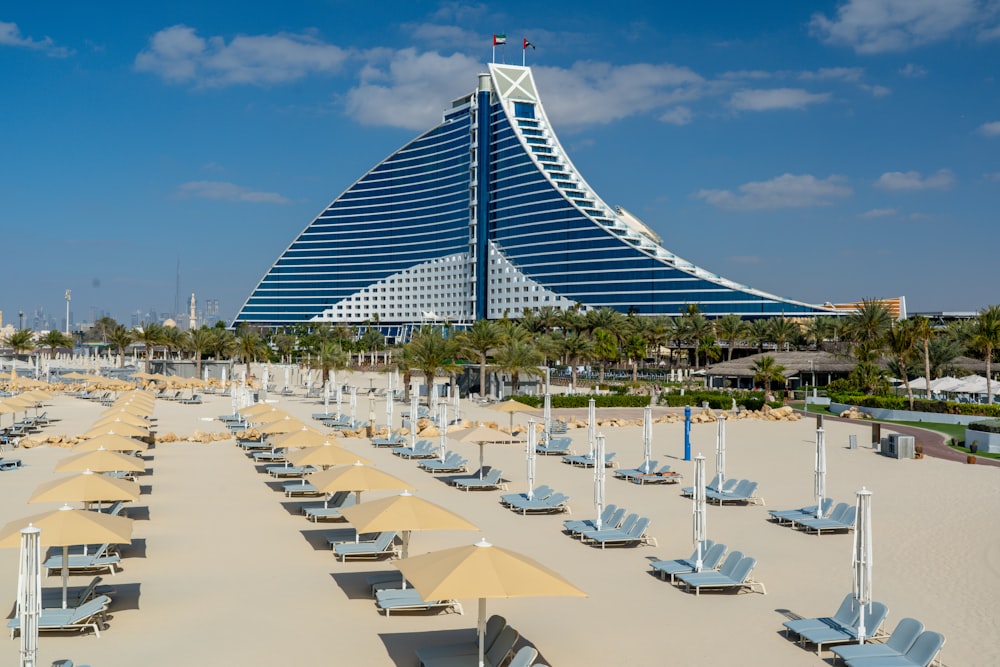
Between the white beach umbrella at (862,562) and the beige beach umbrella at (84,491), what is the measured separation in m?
10.2

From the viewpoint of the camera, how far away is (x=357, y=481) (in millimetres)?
14203

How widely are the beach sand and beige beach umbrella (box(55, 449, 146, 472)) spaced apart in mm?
1099

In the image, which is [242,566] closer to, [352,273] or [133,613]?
[133,613]

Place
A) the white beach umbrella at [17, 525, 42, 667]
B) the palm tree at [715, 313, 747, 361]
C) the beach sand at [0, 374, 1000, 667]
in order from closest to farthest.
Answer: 1. the white beach umbrella at [17, 525, 42, 667]
2. the beach sand at [0, 374, 1000, 667]
3. the palm tree at [715, 313, 747, 361]

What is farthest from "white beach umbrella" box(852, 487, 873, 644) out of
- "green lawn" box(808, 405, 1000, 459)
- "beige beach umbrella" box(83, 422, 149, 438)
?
"green lawn" box(808, 405, 1000, 459)

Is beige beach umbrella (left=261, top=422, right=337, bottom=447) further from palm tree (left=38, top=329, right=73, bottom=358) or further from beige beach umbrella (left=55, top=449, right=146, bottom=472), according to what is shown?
palm tree (left=38, top=329, right=73, bottom=358)

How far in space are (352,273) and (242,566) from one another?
434 feet

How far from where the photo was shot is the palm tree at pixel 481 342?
4969 centimetres

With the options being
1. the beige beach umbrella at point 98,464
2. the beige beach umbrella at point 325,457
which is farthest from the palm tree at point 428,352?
the beige beach umbrella at point 98,464

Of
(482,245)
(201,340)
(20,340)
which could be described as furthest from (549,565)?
(482,245)

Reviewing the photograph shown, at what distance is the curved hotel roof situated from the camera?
109438mm

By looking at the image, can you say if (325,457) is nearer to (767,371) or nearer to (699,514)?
(699,514)

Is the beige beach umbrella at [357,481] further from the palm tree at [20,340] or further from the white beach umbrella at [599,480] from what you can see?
the palm tree at [20,340]

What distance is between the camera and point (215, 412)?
42844 millimetres
